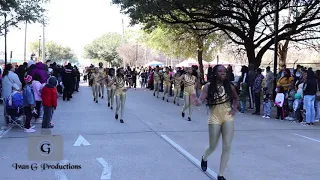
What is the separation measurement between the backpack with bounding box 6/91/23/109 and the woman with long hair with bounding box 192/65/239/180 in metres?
6.16

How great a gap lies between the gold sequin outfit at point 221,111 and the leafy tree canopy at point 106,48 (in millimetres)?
78720

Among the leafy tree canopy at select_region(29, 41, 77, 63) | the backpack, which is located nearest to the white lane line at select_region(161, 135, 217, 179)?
the backpack

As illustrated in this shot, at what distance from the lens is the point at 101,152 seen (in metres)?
7.75

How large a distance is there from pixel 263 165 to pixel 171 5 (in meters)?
15.8

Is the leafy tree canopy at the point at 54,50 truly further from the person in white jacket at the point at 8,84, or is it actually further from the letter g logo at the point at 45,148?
the letter g logo at the point at 45,148

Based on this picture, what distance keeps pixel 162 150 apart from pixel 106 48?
7973cm

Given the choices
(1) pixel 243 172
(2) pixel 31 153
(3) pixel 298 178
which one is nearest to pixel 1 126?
(2) pixel 31 153

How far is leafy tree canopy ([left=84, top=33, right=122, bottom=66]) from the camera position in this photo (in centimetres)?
8481

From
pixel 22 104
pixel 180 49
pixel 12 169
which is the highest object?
pixel 180 49

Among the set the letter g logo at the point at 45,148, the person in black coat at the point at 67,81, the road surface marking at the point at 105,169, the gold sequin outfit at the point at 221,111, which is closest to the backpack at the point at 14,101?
the letter g logo at the point at 45,148

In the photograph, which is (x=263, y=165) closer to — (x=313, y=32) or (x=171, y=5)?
(x=171, y=5)

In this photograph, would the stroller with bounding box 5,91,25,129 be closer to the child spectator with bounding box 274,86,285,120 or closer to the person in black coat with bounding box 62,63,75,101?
the child spectator with bounding box 274,86,285,120

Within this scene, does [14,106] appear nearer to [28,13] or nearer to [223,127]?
[223,127]

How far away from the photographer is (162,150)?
7969 millimetres
